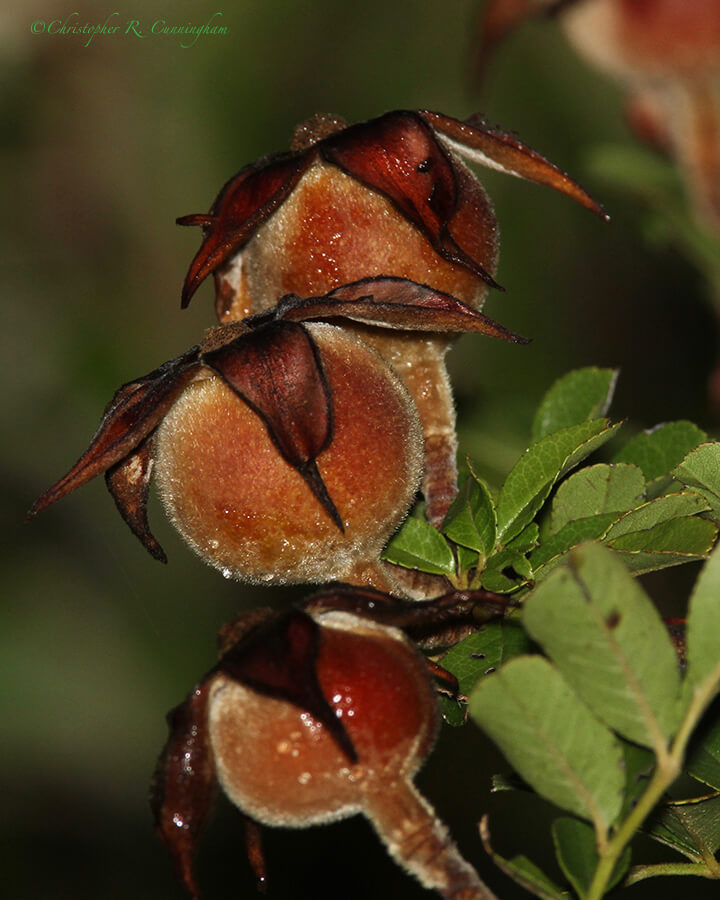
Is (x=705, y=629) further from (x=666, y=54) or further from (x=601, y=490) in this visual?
(x=666, y=54)

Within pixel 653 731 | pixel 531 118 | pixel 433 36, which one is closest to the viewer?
pixel 653 731

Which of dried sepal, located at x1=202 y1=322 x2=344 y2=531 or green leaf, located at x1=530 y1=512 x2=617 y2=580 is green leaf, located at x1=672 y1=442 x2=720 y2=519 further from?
dried sepal, located at x1=202 y1=322 x2=344 y2=531

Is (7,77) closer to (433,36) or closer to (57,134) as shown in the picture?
(57,134)

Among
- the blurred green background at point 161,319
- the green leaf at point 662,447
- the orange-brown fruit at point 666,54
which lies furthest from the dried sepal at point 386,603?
the blurred green background at point 161,319

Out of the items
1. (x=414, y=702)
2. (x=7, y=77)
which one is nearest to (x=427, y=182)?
(x=414, y=702)

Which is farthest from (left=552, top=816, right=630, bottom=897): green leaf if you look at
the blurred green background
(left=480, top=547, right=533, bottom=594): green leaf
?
the blurred green background
